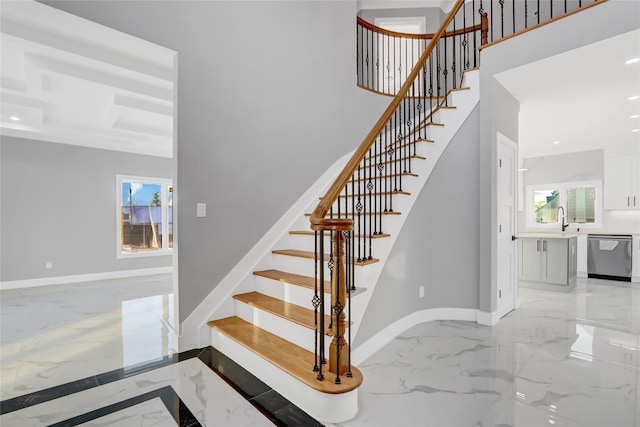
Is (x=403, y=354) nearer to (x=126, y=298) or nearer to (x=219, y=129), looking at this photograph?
(x=219, y=129)

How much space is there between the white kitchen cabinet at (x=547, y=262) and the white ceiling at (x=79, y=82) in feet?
18.9

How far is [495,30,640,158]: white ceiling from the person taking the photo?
2879 millimetres

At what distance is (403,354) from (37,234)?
6.54 m

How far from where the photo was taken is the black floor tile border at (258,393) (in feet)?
5.83

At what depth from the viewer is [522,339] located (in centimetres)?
289

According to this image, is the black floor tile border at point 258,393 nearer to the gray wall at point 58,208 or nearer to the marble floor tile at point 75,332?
the marble floor tile at point 75,332

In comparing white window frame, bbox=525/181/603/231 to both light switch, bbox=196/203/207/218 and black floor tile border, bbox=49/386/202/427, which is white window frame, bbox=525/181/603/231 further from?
black floor tile border, bbox=49/386/202/427

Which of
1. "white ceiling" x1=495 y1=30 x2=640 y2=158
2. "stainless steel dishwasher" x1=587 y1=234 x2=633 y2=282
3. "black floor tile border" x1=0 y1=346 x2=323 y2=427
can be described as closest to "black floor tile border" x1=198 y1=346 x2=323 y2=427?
"black floor tile border" x1=0 y1=346 x2=323 y2=427

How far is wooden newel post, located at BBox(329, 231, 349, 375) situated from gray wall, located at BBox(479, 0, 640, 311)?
2163 mm

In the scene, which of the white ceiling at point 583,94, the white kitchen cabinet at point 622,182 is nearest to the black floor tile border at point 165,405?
the white ceiling at point 583,94

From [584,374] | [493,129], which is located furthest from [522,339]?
[493,129]

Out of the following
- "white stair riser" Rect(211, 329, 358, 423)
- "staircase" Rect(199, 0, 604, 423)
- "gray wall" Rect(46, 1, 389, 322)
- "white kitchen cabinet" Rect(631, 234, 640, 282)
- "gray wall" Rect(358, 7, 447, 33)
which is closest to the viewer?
"white stair riser" Rect(211, 329, 358, 423)

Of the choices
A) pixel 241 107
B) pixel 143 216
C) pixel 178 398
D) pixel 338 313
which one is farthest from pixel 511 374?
pixel 143 216

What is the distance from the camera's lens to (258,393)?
6.68 ft
